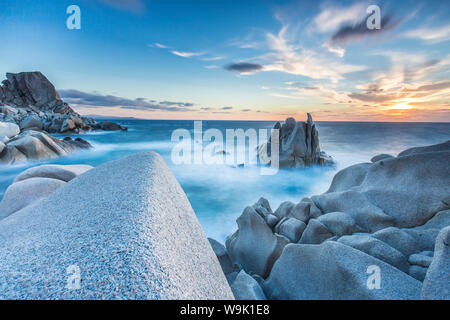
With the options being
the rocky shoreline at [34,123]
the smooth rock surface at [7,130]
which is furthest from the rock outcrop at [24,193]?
the smooth rock surface at [7,130]

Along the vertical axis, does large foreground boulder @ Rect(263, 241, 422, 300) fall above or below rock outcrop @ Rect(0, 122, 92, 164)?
below

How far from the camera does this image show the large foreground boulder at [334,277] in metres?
2.08

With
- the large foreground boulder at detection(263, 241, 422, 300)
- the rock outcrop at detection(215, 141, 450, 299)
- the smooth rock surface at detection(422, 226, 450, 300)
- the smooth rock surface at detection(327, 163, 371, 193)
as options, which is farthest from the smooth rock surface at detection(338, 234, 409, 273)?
the smooth rock surface at detection(327, 163, 371, 193)

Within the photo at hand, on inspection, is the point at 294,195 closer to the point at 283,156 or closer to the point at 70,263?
the point at 283,156

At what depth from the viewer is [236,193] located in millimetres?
11703

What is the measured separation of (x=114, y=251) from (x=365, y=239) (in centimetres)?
318

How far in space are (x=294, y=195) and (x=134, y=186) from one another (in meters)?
10.2

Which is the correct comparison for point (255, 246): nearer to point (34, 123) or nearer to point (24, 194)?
point (24, 194)

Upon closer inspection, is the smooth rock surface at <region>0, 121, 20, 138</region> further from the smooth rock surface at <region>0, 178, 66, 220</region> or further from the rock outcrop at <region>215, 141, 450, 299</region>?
the rock outcrop at <region>215, 141, 450, 299</region>

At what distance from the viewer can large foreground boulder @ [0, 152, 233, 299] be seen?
1126mm

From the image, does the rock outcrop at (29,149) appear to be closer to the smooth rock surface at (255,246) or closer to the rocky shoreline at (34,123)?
the rocky shoreline at (34,123)

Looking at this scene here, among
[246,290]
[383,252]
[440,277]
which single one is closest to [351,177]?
[383,252]

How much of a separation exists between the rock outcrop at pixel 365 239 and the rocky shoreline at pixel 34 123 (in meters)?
15.4
